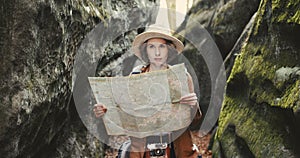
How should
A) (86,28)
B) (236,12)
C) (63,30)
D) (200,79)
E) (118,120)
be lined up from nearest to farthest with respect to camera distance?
1. (118,120)
2. (63,30)
3. (86,28)
4. (236,12)
5. (200,79)

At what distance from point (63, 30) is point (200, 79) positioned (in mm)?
5057

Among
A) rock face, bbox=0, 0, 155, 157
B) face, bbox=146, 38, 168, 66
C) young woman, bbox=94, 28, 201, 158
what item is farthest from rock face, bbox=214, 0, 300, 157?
rock face, bbox=0, 0, 155, 157

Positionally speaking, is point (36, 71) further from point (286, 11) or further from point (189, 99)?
point (286, 11)

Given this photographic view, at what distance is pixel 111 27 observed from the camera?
6.76 m

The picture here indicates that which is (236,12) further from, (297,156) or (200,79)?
(297,156)

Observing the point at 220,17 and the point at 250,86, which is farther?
the point at 220,17

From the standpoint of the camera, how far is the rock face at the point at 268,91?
311 cm

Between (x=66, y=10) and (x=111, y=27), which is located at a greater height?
(x=111, y=27)

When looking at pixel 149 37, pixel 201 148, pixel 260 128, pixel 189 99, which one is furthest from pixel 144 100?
pixel 201 148

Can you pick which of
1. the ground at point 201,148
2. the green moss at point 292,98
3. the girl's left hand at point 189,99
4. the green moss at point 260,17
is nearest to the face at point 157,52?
the girl's left hand at point 189,99

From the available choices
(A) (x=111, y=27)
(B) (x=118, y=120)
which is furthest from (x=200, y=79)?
(B) (x=118, y=120)

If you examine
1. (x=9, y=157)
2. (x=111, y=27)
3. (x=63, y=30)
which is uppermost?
(x=111, y=27)

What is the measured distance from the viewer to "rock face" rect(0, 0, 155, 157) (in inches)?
126

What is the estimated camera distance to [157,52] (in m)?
3.04
